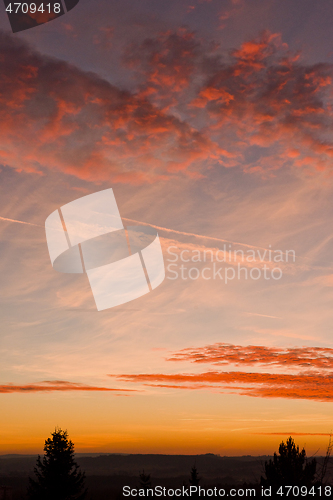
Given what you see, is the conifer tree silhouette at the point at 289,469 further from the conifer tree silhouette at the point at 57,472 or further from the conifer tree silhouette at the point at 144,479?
the conifer tree silhouette at the point at 144,479

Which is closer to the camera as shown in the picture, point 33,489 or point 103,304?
point 103,304

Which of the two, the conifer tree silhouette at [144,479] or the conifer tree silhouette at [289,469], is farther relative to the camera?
the conifer tree silhouette at [144,479]

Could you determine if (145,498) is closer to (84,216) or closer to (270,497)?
(270,497)

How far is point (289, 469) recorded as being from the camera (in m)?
42.9

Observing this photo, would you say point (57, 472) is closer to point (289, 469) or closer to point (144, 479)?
point (289, 469)

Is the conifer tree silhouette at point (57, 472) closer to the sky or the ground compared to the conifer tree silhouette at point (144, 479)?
closer to the sky

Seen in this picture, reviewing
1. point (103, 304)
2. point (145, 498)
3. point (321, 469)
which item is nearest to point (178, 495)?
point (145, 498)

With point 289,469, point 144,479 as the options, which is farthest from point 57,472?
point 144,479

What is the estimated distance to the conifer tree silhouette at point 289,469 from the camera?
41625mm

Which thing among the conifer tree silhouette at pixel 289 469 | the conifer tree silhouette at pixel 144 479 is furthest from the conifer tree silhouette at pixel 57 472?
the conifer tree silhouette at pixel 144 479

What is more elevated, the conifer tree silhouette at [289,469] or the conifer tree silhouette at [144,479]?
the conifer tree silhouette at [289,469]

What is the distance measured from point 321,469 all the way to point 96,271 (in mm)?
19911

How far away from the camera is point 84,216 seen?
25469mm

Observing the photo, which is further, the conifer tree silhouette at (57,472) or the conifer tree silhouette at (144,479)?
the conifer tree silhouette at (144,479)
